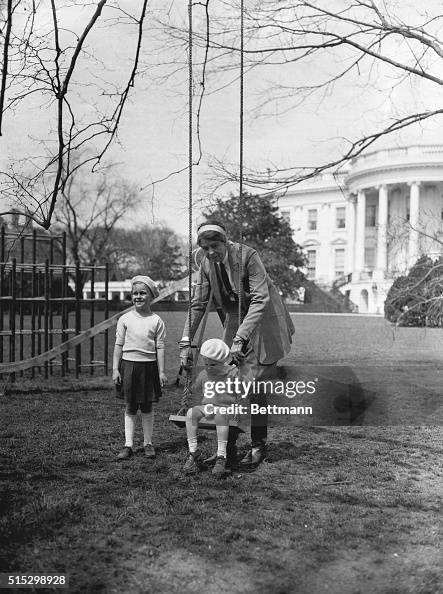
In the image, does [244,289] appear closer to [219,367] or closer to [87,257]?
[219,367]

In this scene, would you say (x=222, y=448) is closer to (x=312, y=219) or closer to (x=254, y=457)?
(x=254, y=457)

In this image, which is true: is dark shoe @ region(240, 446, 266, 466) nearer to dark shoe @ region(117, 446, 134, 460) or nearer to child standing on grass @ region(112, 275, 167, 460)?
child standing on grass @ region(112, 275, 167, 460)

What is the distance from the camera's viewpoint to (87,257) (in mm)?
31906

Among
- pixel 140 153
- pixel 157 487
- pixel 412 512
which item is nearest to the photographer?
pixel 412 512

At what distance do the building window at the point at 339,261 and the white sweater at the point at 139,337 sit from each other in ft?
151

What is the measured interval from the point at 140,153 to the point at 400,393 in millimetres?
5355

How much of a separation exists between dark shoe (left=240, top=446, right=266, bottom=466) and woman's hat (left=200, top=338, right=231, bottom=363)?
858 millimetres

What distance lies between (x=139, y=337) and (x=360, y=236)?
45.2 metres

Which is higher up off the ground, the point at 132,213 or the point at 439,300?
the point at 132,213

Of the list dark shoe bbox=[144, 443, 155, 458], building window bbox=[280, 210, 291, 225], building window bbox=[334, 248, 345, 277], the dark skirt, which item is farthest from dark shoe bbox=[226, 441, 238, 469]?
building window bbox=[334, 248, 345, 277]

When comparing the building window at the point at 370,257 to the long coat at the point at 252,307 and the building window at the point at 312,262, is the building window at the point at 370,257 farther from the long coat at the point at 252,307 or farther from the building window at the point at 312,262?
the long coat at the point at 252,307

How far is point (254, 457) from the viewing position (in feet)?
15.8

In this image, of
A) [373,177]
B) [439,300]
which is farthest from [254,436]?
[373,177]

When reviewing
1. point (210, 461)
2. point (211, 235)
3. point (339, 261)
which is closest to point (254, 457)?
point (210, 461)
